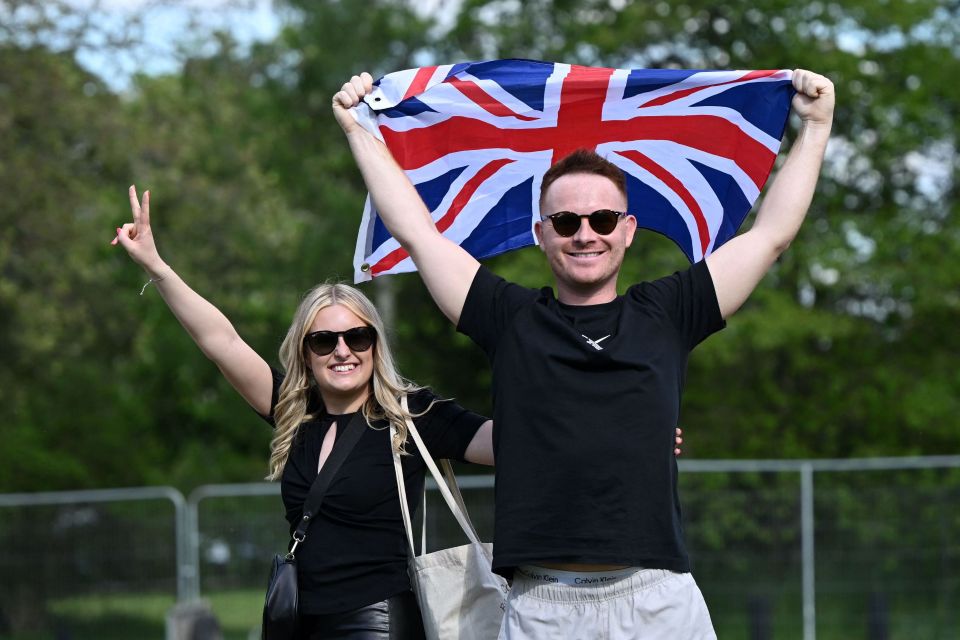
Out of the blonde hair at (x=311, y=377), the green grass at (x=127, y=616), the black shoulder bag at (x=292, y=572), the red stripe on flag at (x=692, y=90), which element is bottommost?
the green grass at (x=127, y=616)

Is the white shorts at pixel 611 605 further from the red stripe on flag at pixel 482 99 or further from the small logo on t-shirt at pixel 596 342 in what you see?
the red stripe on flag at pixel 482 99

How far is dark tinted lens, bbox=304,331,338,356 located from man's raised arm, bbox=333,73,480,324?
783mm

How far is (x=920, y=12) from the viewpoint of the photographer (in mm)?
18969

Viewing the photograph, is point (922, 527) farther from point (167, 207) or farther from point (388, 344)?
point (167, 207)

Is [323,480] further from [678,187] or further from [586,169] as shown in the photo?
[678,187]

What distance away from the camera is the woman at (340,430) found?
4027mm

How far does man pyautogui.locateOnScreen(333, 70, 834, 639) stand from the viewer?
317 cm

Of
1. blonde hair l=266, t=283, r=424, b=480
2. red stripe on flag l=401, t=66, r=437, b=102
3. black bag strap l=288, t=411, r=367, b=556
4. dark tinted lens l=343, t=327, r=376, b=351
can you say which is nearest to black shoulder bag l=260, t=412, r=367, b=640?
black bag strap l=288, t=411, r=367, b=556

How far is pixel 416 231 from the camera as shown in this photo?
11.2 ft

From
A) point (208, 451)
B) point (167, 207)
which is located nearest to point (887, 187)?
point (167, 207)

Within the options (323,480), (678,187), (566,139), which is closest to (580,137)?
(566,139)

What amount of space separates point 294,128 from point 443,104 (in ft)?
74.8

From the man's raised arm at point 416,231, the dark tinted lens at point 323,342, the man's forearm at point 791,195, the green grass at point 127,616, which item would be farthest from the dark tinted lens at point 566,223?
the green grass at point 127,616

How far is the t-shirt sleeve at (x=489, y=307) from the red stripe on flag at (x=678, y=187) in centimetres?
109
